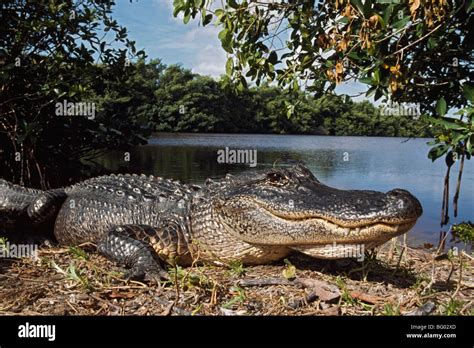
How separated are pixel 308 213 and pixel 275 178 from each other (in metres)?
0.48

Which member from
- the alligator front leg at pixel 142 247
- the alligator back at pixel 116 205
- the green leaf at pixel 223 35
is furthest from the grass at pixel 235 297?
the green leaf at pixel 223 35

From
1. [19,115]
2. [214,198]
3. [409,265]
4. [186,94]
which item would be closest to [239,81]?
[214,198]

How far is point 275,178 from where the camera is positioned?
138 inches

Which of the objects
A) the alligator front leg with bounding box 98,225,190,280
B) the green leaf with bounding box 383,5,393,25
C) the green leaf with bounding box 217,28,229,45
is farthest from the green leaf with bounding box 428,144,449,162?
the alligator front leg with bounding box 98,225,190,280

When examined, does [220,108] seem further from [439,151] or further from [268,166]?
[439,151]

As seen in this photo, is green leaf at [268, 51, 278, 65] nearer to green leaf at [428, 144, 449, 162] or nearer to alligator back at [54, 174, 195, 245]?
alligator back at [54, 174, 195, 245]

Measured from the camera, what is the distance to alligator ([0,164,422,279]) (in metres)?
2.94

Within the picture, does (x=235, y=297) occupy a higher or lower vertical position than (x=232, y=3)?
lower

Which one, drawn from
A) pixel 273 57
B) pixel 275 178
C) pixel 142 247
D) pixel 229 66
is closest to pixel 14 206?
pixel 142 247

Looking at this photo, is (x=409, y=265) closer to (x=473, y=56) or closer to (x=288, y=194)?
(x=288, y=194)

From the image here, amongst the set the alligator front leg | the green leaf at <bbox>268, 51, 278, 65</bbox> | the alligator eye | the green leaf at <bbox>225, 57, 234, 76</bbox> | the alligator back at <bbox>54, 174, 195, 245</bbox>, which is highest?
the green leaf at <bbox>268, 51, 278, 65</bbox>

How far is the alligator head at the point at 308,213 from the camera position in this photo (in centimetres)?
285

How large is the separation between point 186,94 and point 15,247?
59.9 ft

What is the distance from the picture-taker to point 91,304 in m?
2.88
